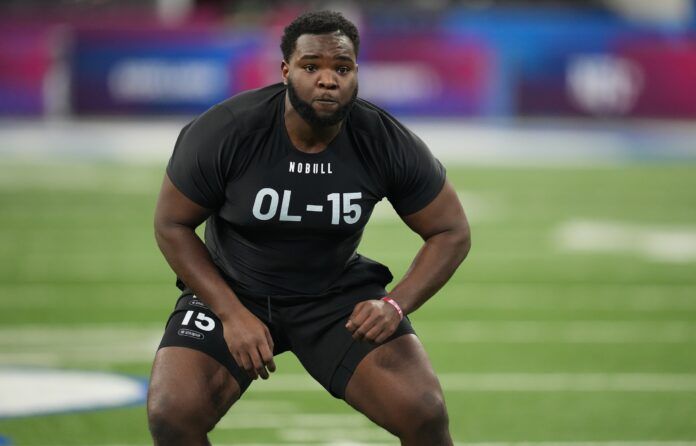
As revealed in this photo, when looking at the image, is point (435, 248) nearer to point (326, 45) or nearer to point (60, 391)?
point (326, 45)

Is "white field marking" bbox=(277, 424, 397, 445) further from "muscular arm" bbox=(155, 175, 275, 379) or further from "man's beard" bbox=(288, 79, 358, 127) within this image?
"man's beard" bbox=(288, 79, 358, 127)

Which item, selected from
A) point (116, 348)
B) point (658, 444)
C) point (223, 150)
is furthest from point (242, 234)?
point (116, 348)

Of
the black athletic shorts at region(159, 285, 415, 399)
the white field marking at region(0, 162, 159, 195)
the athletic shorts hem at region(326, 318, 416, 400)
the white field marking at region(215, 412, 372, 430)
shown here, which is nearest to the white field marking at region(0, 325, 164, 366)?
the white field marking at region(215, 412, 372, 430)

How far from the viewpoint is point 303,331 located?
499 cm

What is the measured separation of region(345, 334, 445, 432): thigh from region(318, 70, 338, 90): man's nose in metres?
0.85

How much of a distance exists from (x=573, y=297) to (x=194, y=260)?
5.64 m

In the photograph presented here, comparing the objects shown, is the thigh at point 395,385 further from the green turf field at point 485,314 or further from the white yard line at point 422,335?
the white yard line at point 422,335

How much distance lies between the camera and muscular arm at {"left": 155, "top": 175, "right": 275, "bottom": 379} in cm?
475

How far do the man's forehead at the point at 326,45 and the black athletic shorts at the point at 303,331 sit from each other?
0.85 m

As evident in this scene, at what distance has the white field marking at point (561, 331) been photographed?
8.69 meters

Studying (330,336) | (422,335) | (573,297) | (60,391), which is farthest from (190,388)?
(573,297)

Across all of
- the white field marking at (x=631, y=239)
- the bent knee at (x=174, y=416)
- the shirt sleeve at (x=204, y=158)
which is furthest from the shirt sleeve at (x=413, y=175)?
the white field marking at (x=631, y=239)

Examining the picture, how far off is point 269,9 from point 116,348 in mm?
19773

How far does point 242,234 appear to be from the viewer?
501cm
